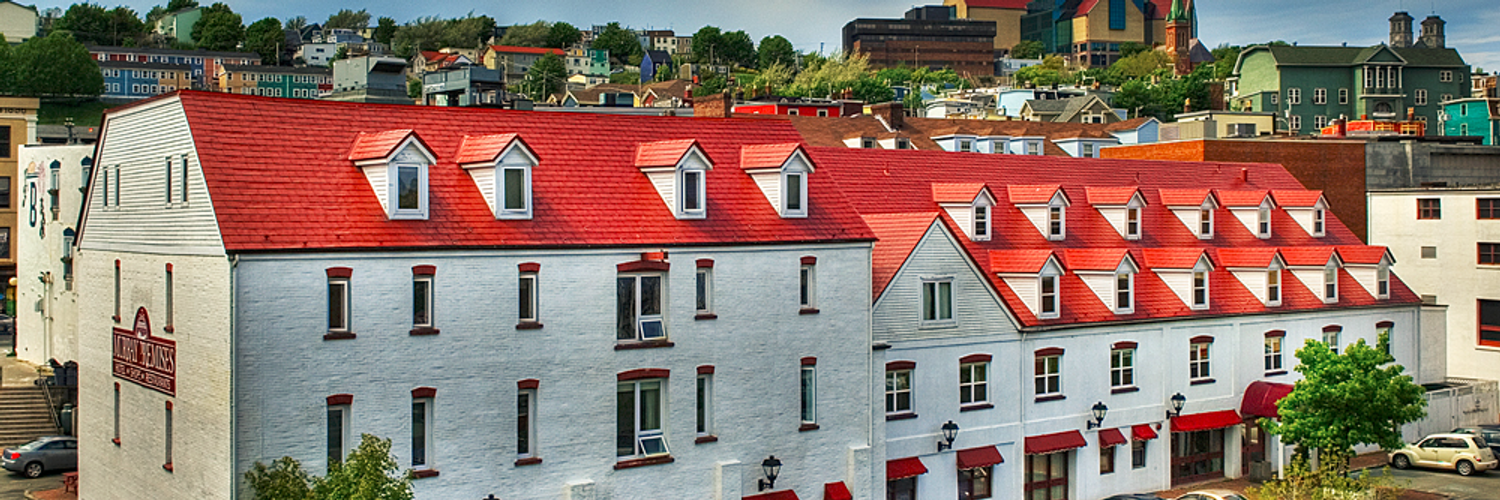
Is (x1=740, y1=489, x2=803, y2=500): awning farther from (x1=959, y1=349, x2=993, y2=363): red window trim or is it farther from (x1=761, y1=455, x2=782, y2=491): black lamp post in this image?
(x1=959, y1=349, x2=993, y2=363): red window trim

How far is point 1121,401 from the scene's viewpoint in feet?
145

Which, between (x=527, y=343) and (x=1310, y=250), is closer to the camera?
(x=527, y=343)

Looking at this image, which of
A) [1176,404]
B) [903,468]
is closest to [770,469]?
[903,468]

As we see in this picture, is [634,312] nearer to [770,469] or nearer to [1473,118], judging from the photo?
[770,469]

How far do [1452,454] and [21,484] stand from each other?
154ft

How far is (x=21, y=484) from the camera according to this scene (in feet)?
145

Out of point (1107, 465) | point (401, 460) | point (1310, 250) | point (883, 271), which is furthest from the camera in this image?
point (1310, 250)

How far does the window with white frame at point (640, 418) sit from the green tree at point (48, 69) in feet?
495

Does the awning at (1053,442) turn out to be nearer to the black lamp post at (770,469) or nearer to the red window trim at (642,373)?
the black lamp post at (770,469)

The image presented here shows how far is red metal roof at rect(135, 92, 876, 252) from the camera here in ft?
95.2

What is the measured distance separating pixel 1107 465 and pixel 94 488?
2863cm

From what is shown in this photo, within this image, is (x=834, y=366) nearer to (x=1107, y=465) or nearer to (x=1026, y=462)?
(x=1026, y=462)

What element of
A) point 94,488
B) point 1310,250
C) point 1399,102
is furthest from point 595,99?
point 94,488

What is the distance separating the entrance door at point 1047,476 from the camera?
42312mm
